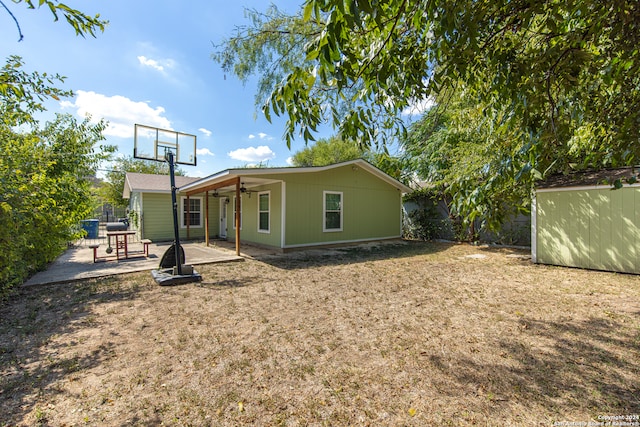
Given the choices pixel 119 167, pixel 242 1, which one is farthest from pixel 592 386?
pixel 119 167

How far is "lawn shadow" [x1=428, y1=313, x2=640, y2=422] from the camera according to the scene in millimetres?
2049

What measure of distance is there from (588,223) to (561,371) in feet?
19.2

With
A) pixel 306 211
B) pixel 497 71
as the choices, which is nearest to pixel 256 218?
pixel 306 211

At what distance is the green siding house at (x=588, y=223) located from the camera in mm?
6000

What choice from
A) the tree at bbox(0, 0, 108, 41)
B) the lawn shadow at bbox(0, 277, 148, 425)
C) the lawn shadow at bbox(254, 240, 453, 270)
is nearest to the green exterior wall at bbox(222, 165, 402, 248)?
the lawn shadow at bbox(254, 240, 453, 270)

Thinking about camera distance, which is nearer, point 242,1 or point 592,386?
point 592,386

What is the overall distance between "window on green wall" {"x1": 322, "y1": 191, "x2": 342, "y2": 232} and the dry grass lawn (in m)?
5.20

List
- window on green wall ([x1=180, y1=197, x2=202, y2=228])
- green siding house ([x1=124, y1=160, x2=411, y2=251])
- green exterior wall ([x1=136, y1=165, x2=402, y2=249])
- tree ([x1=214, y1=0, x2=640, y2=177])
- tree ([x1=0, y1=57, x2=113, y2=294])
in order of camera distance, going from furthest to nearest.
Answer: window on green wall ([x1=180, y1=197, x2=202, y2=228]) → green exterior wall ([x1=136, y1=165, x2=402, y2=249]) → green siding house ([x1=124, y1=160, x2=411, y2=251]) → tree ([x1=0, y1=57, x2=113, y2=294]) → tree ([x1=214, y1=0, x2=640, y2=177])

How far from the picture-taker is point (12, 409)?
6.56ft

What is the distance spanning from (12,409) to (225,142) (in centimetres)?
1750

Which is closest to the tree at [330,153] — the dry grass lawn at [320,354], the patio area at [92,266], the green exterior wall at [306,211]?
the green exterior wall at [306,211]

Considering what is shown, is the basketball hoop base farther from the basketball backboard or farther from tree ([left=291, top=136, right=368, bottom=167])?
tree ([left=291, top=136, right=368, bottom=167])

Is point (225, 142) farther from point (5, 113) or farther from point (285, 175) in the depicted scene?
point (5, 113)

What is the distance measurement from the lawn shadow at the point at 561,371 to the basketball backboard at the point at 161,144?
6.63 m
